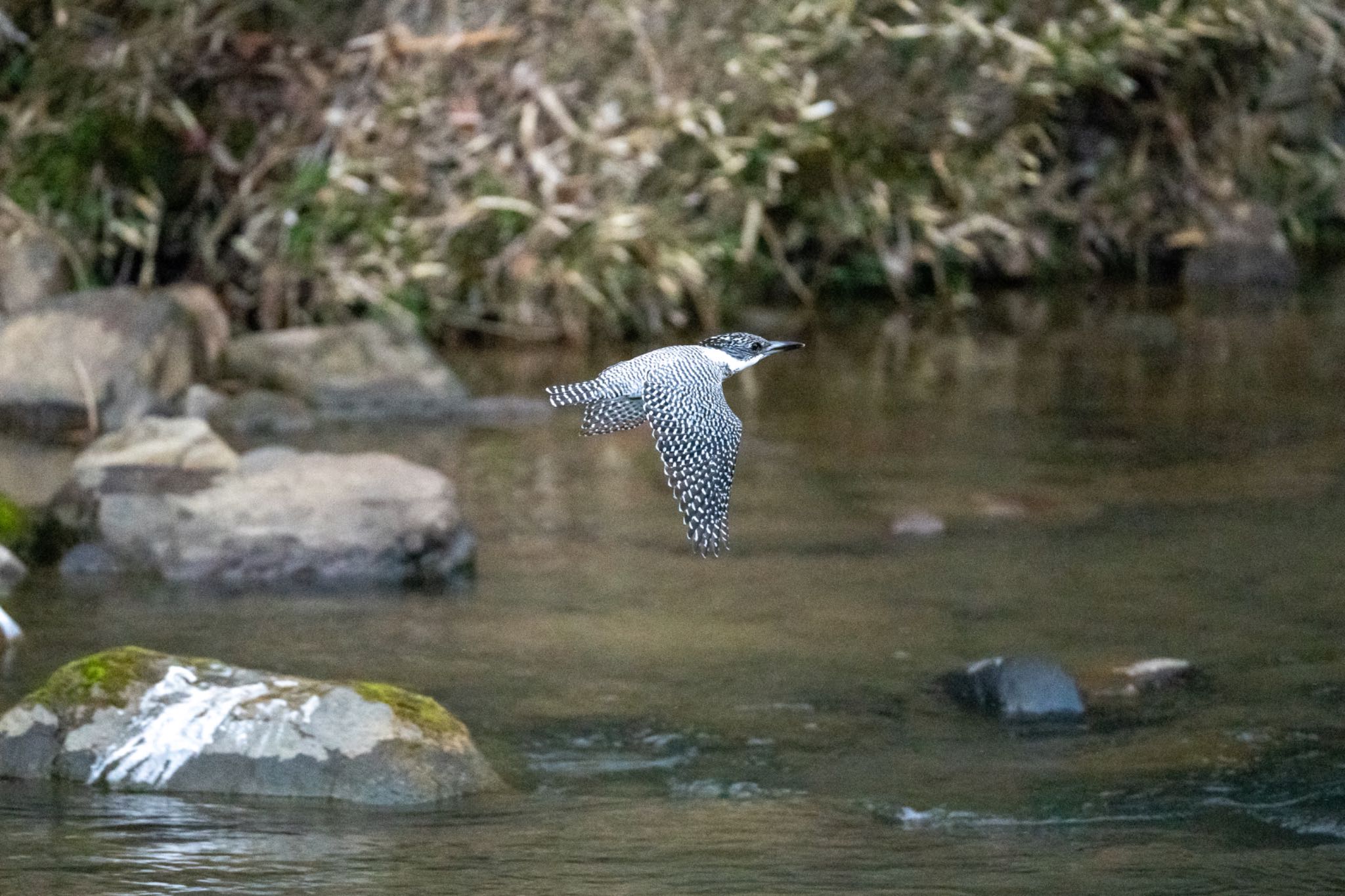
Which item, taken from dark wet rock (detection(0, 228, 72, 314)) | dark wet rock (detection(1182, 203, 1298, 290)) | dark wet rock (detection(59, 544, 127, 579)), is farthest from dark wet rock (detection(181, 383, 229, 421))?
dark wet rock (detection(1182, 203, 1298, 290))

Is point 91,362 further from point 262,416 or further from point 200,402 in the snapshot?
point 262,416

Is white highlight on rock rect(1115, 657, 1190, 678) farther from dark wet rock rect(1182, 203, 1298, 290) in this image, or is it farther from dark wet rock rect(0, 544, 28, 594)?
dark wet rock rect(1182, 203, 1298, 290)

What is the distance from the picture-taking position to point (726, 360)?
5992mm

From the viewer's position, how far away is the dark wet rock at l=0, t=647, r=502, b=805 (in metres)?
5.46

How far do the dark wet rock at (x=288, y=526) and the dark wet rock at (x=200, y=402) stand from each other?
240 cm

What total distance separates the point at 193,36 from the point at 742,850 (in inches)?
298

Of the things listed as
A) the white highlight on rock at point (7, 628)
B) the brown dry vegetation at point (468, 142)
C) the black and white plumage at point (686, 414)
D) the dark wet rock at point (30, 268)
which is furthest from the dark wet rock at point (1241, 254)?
the white highlight on rock at point (7, 628)

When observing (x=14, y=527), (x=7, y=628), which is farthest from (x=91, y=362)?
(x=7, y=628)

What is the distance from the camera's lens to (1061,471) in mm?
9688

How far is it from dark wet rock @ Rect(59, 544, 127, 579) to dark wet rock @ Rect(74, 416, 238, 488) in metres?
0.32

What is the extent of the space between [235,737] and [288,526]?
2338 millimetres

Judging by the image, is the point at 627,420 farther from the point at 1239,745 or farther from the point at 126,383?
the point at 126,383

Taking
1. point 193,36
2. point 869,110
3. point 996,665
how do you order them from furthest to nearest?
point 869,110 < point 193,36 < point 996,665

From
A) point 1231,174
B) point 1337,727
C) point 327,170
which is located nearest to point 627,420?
point 1337,727
